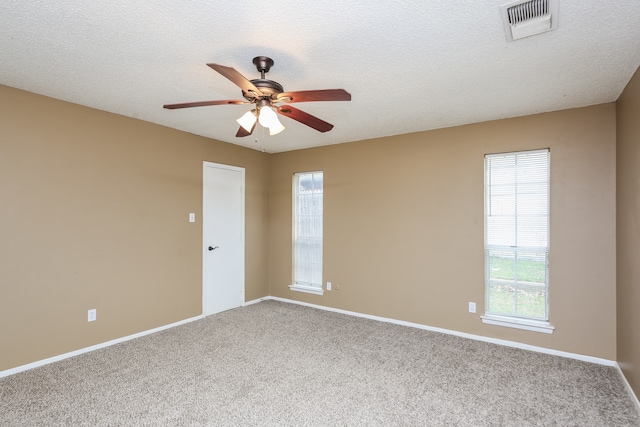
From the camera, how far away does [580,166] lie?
3.13 m

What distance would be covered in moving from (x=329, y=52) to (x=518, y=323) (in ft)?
10.7

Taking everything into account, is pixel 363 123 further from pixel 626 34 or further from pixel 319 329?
pixel 319 329

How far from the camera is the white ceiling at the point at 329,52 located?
1.74 m

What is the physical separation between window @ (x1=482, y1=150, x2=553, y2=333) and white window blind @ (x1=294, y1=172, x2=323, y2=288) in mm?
2331

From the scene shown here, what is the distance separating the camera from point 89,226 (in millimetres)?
3234

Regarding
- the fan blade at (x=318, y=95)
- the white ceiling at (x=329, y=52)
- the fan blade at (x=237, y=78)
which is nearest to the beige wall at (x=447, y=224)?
the white ceiling at (x=329, y=52)

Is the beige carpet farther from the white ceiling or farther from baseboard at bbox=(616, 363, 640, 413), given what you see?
the white ceiling

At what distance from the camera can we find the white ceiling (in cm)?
174

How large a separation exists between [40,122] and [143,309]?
7.01ft

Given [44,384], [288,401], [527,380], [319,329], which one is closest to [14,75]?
[44,384]

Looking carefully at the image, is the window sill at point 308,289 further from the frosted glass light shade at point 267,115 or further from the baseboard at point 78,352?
the frosted glass light shade at point 267,115

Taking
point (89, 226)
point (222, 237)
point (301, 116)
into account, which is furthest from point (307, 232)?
point (301, 116)

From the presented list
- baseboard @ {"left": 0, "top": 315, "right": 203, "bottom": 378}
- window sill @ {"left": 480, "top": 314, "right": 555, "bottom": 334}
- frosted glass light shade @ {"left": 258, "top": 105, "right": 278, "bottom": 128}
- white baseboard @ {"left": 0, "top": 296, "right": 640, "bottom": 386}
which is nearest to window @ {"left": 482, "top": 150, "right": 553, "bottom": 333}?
window sill @ {"left": 480, "top": 314, "right": 555, "bottom": 334}

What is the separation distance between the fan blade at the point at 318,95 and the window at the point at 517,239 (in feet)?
8.06
